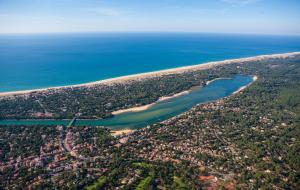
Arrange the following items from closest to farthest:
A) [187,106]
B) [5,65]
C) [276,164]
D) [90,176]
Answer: [90,176], [276,164], [187,106], [5,65]

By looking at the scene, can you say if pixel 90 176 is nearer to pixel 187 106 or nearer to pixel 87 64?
pixel 187 106

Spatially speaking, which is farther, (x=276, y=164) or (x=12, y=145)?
(x=12, y=145)

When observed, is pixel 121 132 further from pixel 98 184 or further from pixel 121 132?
pixel 98 184

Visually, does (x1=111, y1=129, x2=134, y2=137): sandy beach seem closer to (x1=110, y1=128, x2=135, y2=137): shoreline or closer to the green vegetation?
(x1=110, y1=128, x2=135, y2=137): shoreline

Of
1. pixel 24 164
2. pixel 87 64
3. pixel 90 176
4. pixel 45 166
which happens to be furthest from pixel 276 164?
pixel 87 64

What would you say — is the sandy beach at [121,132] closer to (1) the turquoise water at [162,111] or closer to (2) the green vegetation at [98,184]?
(1) the turquoise water at [162,111]

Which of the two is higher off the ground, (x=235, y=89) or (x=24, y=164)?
(x=235, y=89)

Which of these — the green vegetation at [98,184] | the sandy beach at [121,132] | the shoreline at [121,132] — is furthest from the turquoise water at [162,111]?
the green vegetation at [98,184]

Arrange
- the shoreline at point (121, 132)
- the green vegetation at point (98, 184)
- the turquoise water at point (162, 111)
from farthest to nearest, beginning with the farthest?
the turquoise water at point (162, 111), the shoreline at point (121, 132), the green vegetation at point (98, 184)
